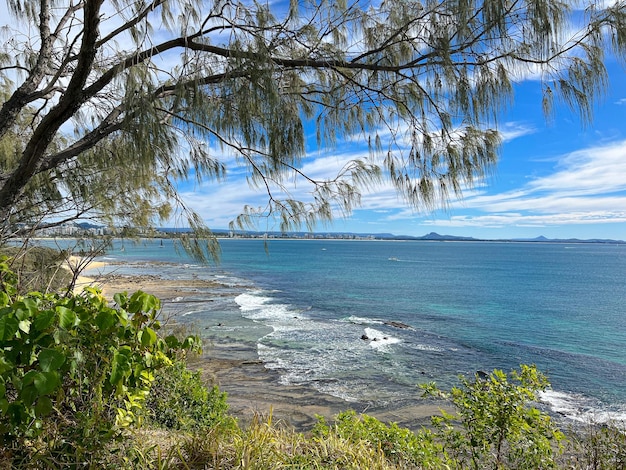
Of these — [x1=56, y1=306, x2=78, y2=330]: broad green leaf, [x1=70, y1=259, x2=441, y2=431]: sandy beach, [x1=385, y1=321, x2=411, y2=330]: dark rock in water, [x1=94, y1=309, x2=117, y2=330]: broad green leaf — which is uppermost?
[x1=56, y1=306, x2=78, y2=330]: broad green leaf

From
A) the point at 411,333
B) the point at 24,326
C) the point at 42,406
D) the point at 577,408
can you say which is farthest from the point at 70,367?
the point at 411,333

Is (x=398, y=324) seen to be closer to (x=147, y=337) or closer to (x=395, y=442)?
(x=395, y=442)

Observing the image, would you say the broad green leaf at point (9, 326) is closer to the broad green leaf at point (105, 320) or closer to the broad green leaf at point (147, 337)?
the broad green leaf at point (105, 320)

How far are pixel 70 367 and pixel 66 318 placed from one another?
22 cm

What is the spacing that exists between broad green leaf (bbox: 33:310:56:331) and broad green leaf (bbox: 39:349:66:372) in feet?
0.30

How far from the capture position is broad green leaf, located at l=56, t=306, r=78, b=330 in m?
1.60

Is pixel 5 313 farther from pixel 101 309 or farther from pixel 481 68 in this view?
pixel 481 68

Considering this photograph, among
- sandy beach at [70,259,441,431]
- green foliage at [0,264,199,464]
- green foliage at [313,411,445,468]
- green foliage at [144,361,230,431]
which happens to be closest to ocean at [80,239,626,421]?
sandy beach at [70,259,441,431]

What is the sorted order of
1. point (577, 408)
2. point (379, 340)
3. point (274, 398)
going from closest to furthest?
1. point (274, 398)
2. point (577, 408)
3. point (379, 340)

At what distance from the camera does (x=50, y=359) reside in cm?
155

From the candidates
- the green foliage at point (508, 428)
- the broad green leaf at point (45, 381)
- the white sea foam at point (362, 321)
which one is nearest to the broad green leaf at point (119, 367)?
the broad green leaf at point (45, 381)

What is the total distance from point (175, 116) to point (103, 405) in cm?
188

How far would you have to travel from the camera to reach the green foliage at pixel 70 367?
1560 mm

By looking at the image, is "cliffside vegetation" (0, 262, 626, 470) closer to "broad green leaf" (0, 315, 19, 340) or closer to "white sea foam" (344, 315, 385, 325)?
"broad green leaf" (0, 315, 19, 340)
